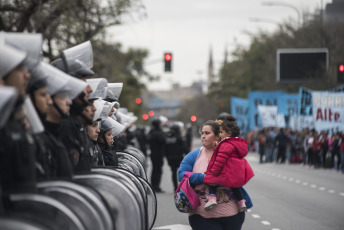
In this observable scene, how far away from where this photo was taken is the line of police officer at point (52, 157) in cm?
359

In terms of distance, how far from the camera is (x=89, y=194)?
4.19 m

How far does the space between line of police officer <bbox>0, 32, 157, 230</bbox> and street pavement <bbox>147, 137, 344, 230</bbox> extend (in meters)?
5.89

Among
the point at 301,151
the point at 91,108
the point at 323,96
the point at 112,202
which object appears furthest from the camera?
the point at 301,151

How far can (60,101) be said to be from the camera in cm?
475

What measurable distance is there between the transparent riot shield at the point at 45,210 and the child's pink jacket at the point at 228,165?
2.85 m

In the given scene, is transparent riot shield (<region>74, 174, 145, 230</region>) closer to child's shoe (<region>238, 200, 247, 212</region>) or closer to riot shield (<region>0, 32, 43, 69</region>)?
riot shield (<region>0, 32, 43, 69</region>)

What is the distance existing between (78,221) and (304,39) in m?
46.4

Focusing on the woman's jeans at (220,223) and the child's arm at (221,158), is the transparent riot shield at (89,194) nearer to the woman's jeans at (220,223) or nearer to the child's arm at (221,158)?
the child's arm at (221,158)

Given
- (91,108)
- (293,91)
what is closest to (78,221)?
(91,108)

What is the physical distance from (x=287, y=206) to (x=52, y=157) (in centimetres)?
1089

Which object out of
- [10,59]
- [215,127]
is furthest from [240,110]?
[10,59]

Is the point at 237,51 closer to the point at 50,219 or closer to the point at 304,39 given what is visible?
the point at 304,39

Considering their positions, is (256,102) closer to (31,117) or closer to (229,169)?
(229,169)

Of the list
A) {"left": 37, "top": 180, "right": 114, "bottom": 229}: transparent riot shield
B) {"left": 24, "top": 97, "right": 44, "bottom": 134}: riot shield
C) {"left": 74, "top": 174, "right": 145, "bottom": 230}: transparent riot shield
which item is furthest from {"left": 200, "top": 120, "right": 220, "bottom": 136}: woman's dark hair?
{"left": 24, "top": 97, "right": 44, "bottom": 134}: riot shield
